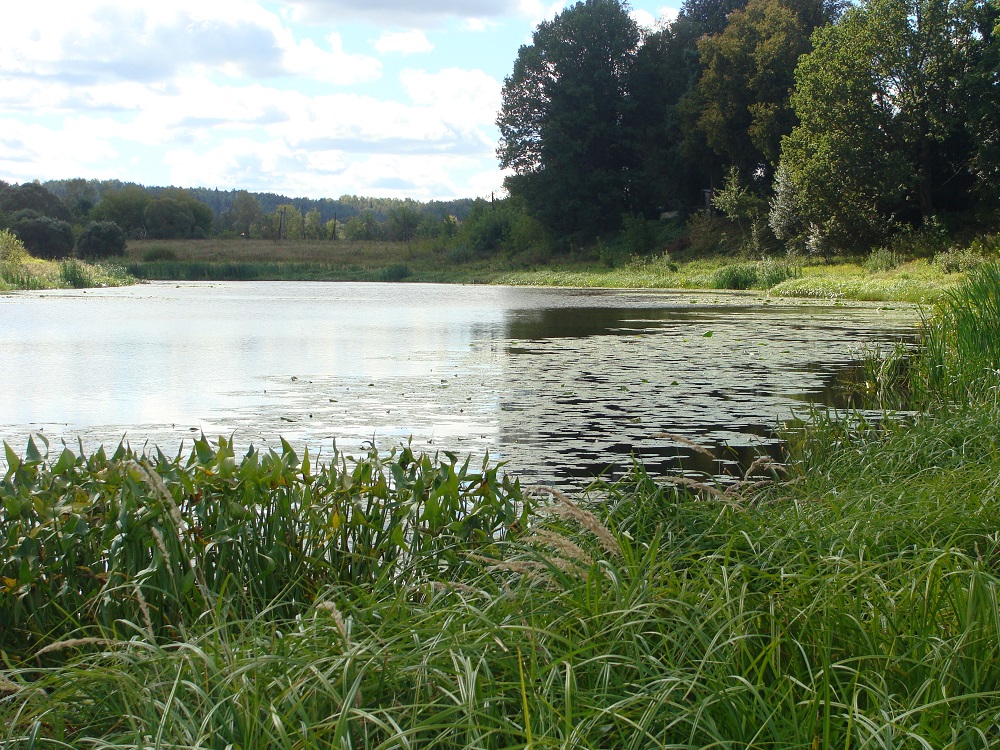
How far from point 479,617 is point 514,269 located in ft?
178

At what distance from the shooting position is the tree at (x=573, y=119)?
55.5 metres

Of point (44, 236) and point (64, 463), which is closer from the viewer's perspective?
point (64, 463)

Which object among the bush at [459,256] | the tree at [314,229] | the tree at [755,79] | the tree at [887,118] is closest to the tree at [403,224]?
the tree at [314,229]

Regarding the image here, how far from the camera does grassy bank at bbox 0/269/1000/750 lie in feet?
7.69

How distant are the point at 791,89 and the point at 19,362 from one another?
1457 inches

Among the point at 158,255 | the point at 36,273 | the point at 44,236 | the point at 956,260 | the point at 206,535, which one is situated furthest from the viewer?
the point at 158,255

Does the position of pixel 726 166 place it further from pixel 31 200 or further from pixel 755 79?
pixel 31 200

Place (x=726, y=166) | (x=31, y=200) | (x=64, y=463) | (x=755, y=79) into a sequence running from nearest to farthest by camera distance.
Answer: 1. (x=64, y=463)
2. (x=755, y=79)
3. (x=726, y=166)
4. (x=31, y=200)

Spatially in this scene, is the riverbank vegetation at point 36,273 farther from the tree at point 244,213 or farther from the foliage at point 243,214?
the tree at point 244,213

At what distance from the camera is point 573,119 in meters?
56.0

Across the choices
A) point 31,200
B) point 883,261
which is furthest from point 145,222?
point 883,261

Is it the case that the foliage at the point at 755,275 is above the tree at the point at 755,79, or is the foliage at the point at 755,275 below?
below

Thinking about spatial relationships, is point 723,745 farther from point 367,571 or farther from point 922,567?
point 367,571

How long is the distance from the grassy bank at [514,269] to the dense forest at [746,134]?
2.02 meters
